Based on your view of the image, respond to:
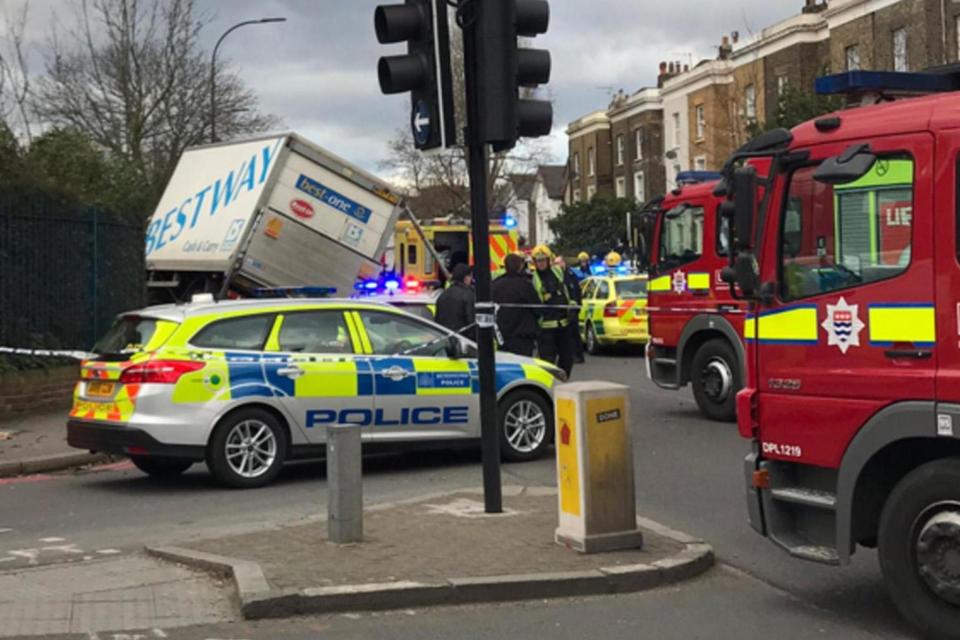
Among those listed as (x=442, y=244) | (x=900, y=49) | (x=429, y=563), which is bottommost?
(x=429, y=563)

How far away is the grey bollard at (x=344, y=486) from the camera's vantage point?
309 inches

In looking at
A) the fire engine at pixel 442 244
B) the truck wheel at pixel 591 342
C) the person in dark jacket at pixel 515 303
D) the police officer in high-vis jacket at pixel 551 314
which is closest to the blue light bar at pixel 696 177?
the police officer in high-vis jacket at pixel 551 314

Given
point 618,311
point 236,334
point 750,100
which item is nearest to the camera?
point 236,334

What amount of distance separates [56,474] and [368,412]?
3.42 m

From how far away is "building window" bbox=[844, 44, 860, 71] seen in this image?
115 ft

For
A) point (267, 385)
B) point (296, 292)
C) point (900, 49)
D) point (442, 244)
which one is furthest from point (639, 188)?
point (267, 385)

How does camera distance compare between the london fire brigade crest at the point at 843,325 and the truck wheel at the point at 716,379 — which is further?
the truck wheel at the point at 716,379

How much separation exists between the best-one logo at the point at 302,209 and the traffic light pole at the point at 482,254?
32.6 ft

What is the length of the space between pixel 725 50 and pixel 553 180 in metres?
47.3

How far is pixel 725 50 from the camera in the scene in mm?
51812

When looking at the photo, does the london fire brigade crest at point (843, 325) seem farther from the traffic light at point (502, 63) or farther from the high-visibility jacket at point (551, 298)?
the high-visibility jacket at point (551, 298)

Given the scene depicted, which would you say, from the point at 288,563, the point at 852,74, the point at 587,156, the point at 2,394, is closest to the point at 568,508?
the point at 288,563

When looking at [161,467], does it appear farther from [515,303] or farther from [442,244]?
[442,244]

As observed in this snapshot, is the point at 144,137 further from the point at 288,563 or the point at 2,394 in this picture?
the point at 288,563
